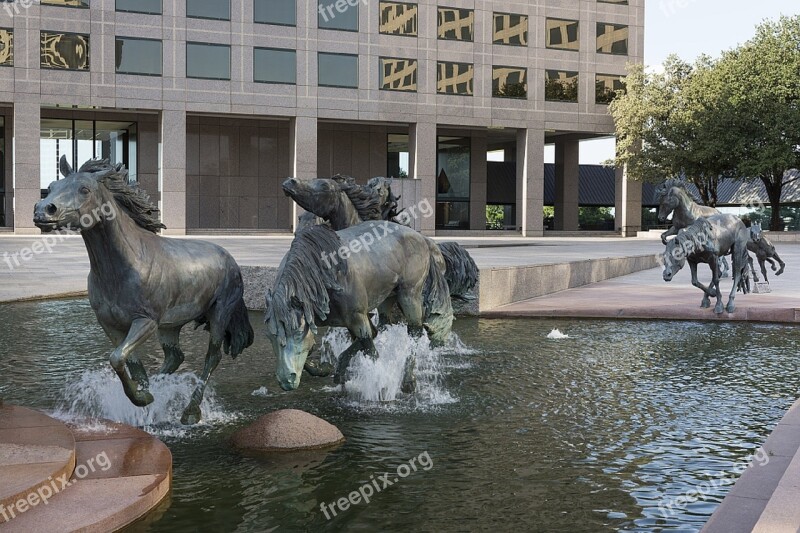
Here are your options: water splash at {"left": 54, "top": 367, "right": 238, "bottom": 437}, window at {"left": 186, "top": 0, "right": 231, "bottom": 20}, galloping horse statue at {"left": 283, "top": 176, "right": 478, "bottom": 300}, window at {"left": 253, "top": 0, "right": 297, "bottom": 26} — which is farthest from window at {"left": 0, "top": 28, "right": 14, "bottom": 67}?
water splash at {"left": 54, "top": 367, "right": 238, "bottom": 437}

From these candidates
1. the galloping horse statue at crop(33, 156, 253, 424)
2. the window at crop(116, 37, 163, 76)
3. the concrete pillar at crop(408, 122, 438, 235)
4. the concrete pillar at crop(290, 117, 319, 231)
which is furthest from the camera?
the concrete pillar at crop(408, 122, 438, 235)

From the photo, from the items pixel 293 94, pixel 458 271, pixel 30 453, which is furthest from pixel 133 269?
pixel 293 94

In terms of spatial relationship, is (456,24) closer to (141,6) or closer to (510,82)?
(510,82)

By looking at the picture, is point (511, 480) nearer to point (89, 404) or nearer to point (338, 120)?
point (89, 404)

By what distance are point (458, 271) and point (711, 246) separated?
736 cm

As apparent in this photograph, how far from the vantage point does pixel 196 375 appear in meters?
9.58

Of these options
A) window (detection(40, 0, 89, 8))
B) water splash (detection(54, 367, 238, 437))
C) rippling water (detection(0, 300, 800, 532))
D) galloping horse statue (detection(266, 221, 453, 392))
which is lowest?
rippling water (detection(0, 300, 800, 532))

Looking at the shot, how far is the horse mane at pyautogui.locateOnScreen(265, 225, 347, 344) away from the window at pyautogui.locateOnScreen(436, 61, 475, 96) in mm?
51651

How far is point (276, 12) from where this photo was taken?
177 feet

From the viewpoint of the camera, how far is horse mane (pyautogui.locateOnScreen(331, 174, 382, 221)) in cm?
946

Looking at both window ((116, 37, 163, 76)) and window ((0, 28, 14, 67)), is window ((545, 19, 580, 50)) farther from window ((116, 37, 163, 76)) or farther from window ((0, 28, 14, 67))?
window ((0, 28, 14, 67))

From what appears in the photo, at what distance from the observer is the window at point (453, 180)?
215ft

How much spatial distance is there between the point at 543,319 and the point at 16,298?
34.2ft

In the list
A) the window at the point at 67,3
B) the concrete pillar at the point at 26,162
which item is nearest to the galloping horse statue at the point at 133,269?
the concrete pillar at the point at 26,162
